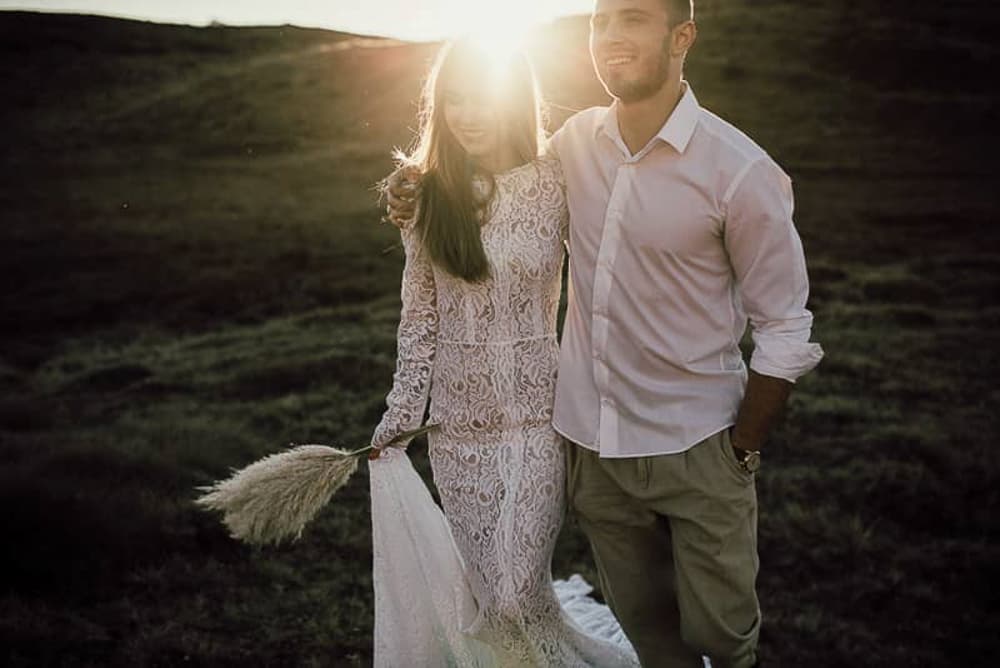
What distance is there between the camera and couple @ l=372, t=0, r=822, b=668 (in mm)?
3084

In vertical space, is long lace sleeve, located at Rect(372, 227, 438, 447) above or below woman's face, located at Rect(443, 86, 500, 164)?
below

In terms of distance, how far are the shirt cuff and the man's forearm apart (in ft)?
0.08

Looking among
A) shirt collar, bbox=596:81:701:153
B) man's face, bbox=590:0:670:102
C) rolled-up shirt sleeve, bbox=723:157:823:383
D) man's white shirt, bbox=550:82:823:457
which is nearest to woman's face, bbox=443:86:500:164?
man's white shirt, bbox=550:82:823:457

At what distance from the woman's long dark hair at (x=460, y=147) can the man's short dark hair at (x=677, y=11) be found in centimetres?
54

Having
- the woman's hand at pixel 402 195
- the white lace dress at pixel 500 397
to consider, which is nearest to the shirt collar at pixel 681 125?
the white lace dress at pixel 500 397

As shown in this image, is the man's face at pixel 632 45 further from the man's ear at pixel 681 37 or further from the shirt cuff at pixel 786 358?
the shirt cuff at pixel 786 358

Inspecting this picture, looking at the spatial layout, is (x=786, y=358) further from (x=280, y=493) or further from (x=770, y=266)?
(x=280, y=493)

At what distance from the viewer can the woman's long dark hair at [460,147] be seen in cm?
328

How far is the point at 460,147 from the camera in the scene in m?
3.39

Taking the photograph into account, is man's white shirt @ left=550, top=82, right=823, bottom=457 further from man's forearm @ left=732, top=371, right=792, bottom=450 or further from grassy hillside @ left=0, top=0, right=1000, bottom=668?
grassy hillside @ left=0, top=0, right=1000, bottom=668

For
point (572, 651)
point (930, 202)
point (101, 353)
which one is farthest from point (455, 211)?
point (930, 202)

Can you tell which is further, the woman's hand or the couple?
the woman's hand

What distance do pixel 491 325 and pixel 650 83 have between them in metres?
0.93

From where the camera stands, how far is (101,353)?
486 inches
